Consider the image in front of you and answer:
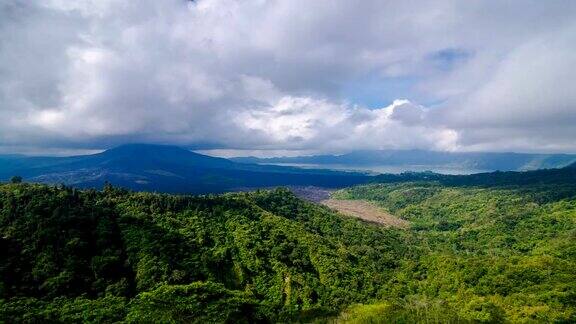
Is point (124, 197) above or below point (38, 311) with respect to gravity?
above

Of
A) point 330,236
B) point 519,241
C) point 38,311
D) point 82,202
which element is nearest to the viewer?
point 38,311

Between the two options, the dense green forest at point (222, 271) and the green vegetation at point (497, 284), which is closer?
the dense green forest at point (222, 271)

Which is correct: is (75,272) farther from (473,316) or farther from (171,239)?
(473,316)

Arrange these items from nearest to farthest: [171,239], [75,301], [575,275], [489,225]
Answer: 1. [75,301]
2. [575,275]
3. [171,239]
4. [489,225]

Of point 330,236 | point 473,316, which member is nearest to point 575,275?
point 473,316

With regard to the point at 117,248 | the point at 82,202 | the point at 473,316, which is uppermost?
the point at 82,202

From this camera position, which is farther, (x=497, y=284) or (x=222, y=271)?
(x=222, y=271)

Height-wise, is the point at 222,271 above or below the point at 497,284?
below

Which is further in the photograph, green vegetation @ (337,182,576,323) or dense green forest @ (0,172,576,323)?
green vegetation @ (337,182,576,323)
